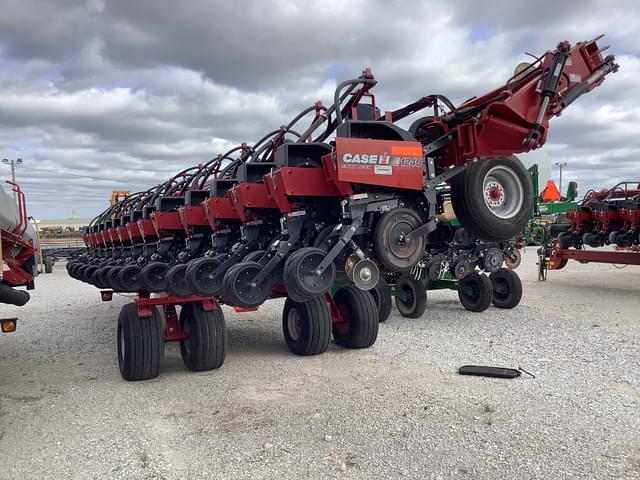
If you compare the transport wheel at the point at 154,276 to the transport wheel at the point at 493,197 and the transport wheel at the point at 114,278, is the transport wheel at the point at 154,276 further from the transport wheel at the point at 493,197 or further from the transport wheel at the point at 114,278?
Result: the transport wheel at the point at 493,197

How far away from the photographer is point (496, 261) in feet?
29.6

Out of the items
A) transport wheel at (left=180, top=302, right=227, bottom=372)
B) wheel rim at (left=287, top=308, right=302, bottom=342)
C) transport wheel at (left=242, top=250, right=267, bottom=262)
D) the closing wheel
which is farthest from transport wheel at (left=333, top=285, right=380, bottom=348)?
the closing wheel

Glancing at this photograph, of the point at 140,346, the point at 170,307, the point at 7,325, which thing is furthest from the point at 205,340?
the point at 7,325

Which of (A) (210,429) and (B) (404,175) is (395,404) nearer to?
(A) (210,429)

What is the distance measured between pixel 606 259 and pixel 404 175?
35.5ft

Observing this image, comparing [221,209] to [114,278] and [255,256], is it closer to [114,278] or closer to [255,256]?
[255,256]

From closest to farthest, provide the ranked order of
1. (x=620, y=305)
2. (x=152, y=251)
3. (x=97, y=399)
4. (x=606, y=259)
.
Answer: (x=97, y=399)
(x=152, y=251)
(x=620, y=305)
(x=606, y=259)

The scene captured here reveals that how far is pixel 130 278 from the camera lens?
7.72 m

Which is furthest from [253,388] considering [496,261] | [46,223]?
[46,223]

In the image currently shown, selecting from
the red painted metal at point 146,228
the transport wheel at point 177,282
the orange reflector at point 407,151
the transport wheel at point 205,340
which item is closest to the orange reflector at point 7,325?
the transport wheel at point 177,282

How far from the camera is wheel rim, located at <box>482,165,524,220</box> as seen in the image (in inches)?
174

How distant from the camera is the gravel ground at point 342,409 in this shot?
12.6 ft

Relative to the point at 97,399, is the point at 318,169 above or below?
above

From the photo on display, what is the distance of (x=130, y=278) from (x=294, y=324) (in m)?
2.34
